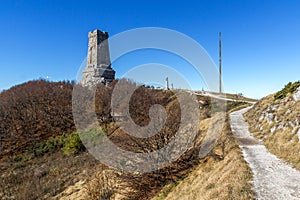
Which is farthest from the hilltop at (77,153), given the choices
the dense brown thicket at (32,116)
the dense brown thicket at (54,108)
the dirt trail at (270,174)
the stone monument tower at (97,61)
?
the stone monument tower at (97,61)

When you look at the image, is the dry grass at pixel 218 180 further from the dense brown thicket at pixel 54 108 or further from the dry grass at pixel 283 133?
the dense brown thicket at pixel 54 108

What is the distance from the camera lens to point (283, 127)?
41.0 ft

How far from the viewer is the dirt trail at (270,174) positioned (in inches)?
253

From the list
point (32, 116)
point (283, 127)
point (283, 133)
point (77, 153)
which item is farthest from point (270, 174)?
point (32, 116)

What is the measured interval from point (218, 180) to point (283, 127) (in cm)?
700

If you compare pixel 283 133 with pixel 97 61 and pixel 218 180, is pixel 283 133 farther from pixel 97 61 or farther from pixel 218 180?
pixel 97 61

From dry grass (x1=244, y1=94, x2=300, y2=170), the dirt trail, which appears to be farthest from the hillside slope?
the dirt trail

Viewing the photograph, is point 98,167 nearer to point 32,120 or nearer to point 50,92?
point 32,120

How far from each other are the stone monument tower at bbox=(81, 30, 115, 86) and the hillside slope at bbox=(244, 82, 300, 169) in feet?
A: 92.5

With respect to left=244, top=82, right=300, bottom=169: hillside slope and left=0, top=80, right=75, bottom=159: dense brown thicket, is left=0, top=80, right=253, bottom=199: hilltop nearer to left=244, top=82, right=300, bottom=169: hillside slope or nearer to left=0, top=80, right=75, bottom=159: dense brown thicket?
left=0, top=80, right=75, bottom=159: dense brown thicket

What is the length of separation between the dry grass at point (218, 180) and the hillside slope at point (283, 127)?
79.9 inches

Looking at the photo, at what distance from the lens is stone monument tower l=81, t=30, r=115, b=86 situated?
1449 inches

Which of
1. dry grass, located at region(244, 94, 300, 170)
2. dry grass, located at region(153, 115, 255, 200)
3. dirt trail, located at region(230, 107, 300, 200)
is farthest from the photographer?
dry grass, located at region(244, 94, 300, 170)

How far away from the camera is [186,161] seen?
43.2 ft
